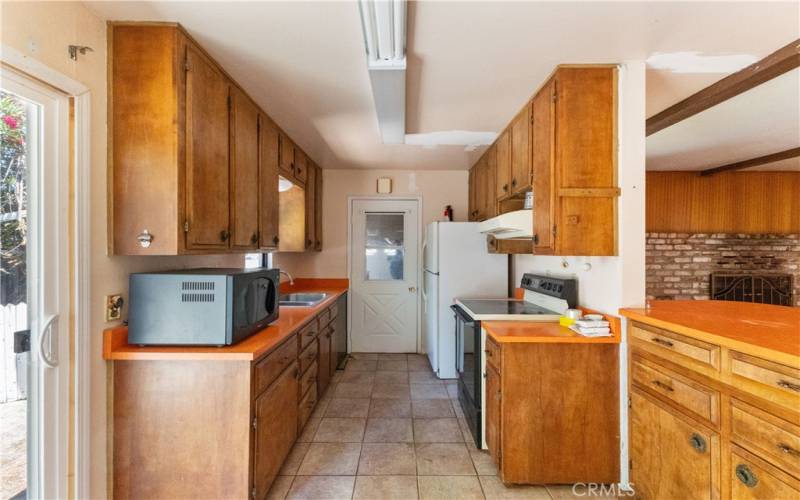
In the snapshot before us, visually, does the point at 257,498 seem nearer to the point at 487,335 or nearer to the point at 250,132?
the point at 487,335

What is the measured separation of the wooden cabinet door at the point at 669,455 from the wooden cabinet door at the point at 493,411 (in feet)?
2.15

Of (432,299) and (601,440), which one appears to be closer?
(601,440)

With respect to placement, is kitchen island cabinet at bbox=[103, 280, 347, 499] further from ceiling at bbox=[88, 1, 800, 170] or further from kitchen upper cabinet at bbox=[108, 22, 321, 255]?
ceiling at bbox=[88, 1, 800, 170]

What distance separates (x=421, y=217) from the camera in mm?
3990

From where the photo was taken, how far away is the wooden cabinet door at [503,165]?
2.47 metres

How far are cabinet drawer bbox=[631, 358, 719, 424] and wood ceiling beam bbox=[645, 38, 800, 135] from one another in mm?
1680

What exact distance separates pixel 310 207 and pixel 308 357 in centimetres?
173

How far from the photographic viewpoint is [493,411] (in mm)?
1909

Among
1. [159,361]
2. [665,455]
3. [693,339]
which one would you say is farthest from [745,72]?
[159,361]

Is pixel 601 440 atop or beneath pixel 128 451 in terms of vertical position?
beneath

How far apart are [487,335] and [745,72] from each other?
2.07 m

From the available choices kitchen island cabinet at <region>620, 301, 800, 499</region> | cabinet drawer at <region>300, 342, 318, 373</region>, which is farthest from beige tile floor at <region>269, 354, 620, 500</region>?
kitchen island cabinet at <region>620, 301, 800, 499</region>

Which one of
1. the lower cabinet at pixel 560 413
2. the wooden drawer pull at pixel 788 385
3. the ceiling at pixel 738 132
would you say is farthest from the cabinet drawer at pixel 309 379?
the ceiling at pixel 738 132

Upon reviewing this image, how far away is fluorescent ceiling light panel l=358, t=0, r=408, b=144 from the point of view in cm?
123
